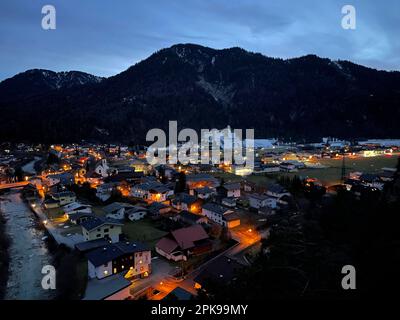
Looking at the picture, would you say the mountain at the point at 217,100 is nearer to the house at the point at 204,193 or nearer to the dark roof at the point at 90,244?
the house at the point at 204,193

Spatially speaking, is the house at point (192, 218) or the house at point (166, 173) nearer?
the house at point (192, 218)

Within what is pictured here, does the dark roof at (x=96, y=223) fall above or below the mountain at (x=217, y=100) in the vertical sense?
below

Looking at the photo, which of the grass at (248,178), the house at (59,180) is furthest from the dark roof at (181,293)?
the house at (59,180)

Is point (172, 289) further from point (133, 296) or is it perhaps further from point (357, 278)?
point (357, 278)

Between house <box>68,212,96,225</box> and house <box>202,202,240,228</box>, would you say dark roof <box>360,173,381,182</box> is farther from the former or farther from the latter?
house <box>68,212,96,225</box>

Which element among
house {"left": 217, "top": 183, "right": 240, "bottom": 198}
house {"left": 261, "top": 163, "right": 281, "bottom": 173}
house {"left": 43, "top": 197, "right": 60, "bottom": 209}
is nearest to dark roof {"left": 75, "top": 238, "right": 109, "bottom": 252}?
house {"left": 43, "top": 197, "right": 60, "bottom": 209}
